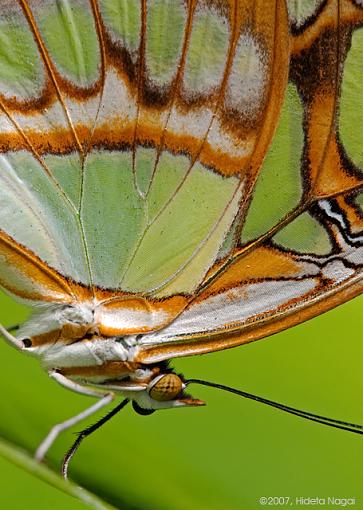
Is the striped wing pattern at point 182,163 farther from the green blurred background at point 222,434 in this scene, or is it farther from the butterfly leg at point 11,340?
the green blurred background at point 222,434

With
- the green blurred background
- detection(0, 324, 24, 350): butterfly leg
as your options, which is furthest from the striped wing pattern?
the green blurred background

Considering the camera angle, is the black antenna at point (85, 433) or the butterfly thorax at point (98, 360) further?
the butterfly thorax at point (98, 360)

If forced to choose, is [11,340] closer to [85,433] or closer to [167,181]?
[85,433]

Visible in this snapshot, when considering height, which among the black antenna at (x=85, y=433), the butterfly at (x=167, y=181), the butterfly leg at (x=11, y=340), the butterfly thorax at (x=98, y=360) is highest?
the butterfly at (x=167, y=181)

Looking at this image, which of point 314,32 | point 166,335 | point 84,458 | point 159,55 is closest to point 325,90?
point 314,32

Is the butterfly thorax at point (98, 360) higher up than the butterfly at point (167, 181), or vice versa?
the butterfly at point (167, 181)

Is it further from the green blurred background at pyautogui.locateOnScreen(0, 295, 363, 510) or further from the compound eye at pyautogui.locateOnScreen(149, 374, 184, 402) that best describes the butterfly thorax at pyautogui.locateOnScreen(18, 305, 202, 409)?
the green blurred background at pyautogui.locateOnScreen(0, 295, 363, 510)

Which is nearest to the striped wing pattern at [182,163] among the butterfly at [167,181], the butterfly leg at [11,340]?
the butterfly at [167,181]
